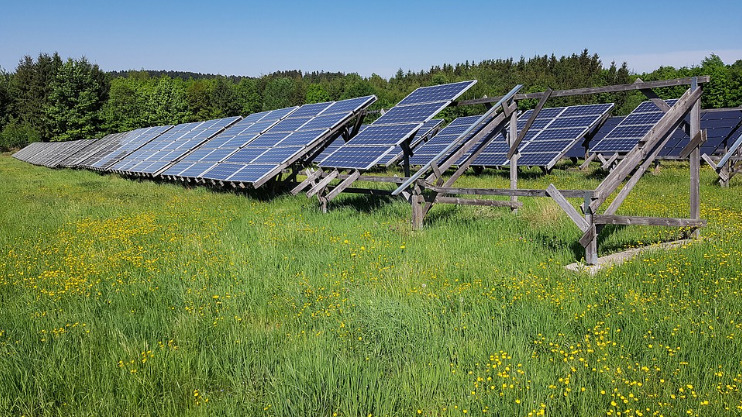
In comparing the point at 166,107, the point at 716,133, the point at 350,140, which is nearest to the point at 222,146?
the point at 350,140

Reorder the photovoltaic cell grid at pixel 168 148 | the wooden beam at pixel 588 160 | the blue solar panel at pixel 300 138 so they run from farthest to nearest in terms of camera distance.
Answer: the wooden beam at pixel 588 160, the photovoltaic cell grid at pixel 168 148, the blue solar panel at pixel 300 138

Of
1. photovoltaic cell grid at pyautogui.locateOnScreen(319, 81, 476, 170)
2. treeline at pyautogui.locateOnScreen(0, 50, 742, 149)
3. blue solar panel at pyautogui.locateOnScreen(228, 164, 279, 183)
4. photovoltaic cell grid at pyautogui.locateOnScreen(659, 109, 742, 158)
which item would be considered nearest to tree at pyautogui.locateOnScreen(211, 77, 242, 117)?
treeline at pyautogui.locateOnScreen(0, 50, 742, 149)

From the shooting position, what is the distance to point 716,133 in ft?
81.9

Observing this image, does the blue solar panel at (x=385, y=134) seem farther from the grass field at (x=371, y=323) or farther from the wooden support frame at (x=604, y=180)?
the grass field at (x=371, y=323)

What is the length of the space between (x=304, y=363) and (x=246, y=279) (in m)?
3.11

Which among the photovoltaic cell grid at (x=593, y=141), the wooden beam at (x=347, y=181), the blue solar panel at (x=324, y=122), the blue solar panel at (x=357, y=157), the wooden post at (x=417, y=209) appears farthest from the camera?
the photovoltaic cell grid at (x=593, y=141)

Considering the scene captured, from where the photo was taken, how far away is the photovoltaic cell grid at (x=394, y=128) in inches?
475

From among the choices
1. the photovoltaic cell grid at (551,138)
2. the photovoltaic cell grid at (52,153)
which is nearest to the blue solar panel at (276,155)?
the photovoltaic cell grid at (551,138)

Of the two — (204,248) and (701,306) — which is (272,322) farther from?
(701,306)

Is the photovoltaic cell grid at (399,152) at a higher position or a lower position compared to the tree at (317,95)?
lower

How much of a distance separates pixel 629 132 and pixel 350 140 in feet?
52.8

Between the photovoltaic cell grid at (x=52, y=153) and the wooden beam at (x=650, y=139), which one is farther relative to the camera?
the photovoltaic cell grid at (x=52, y=153)

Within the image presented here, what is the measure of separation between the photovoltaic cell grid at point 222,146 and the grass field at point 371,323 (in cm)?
886

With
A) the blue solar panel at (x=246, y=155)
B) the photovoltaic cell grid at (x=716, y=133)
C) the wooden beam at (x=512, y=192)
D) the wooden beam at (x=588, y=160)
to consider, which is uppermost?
the blue solar panel at (x=246, y=155)
